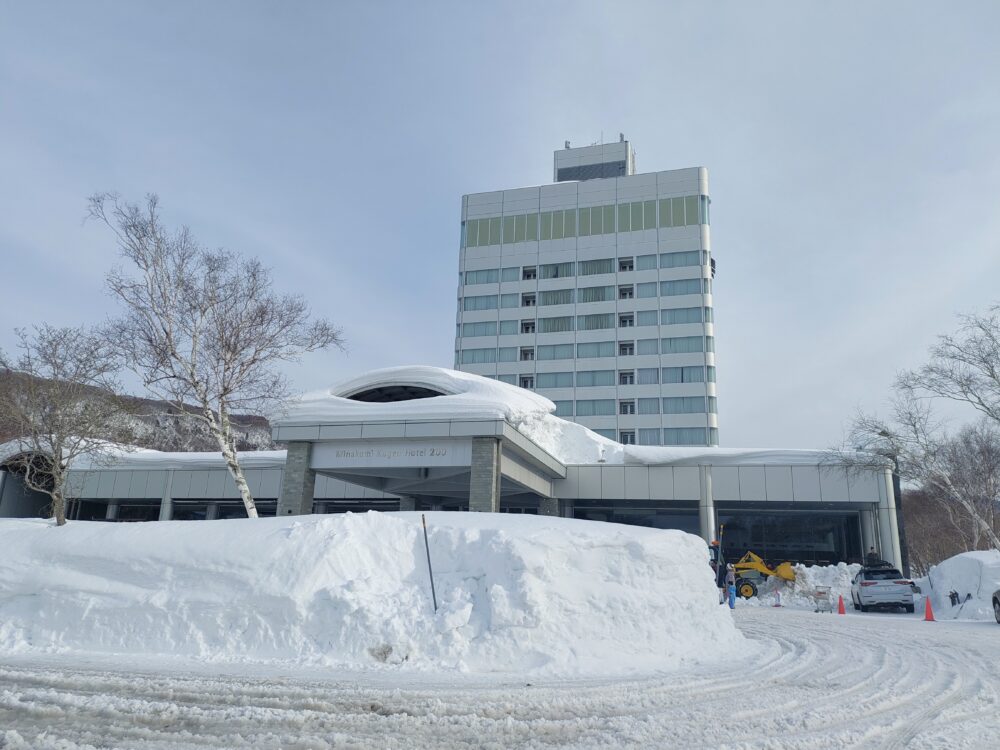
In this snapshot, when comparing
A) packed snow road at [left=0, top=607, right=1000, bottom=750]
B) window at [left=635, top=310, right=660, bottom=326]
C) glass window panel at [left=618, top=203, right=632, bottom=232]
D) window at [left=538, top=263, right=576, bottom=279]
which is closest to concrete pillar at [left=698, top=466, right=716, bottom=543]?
packed snow road at [left=0, top=607, right=1000, bottom=750]

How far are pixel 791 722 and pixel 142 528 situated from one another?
10816 mm

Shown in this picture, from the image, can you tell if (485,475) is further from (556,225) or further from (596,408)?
(556,225)

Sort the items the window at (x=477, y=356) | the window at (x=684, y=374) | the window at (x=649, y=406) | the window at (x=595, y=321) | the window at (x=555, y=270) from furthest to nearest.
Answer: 1. the window at (x=555, y=270)
2. the window at (x=477, y=356)
3. the window at (x=595, y=321)
4. the window at (x=649, y=406)
5. the window at (x=684, y=374)

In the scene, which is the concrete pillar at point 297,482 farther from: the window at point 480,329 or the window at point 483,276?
the window at point 483,276

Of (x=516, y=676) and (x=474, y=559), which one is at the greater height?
(x=474, y=559)

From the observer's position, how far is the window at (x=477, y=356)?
216ft

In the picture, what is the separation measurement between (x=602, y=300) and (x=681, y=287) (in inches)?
280

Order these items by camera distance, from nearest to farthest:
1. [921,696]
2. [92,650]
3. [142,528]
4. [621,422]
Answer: [921,696], [92,650], [142,528], [621,422]

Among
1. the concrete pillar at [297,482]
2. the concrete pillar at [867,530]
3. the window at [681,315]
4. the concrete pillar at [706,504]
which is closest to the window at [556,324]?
the window at [681,315]

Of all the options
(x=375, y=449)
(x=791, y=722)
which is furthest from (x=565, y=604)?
(x=375, y=449)

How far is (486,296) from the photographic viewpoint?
68.1m

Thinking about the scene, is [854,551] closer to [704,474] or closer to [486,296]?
[704,474]

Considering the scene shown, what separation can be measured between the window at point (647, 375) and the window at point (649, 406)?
1.53m

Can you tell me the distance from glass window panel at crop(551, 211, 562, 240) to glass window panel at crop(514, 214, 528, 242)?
9.11 ft
